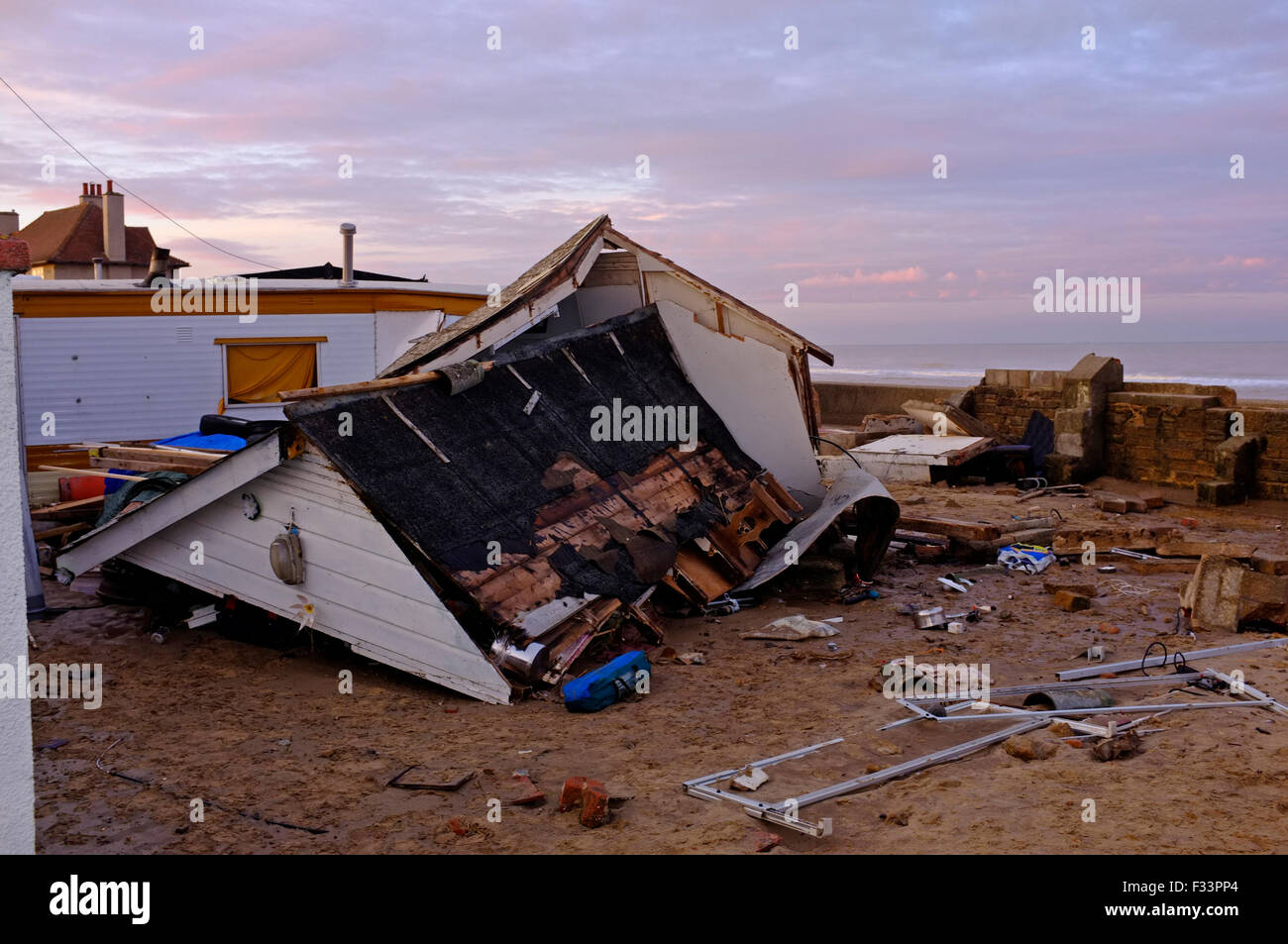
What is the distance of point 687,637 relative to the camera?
9.59 meters

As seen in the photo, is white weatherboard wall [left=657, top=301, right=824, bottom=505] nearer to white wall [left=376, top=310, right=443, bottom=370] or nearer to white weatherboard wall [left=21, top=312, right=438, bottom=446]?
white wall [left=376, top=310, right=443, bottom=370]

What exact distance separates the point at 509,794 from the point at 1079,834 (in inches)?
124

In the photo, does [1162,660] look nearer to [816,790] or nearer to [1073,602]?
[1073,602]

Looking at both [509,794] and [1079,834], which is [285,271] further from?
[1079,834]

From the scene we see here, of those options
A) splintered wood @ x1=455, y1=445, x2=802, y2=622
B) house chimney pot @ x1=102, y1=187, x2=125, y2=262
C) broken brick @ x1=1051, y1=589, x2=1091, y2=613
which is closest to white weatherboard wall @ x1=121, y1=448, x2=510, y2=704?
splintered wood @ x1=455, y1=445, x2=802, y2=622

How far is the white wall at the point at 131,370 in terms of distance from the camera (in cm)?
1493

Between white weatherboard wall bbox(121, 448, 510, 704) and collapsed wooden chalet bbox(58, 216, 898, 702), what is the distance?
2 centimetres

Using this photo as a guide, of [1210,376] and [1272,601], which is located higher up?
[1210,376]

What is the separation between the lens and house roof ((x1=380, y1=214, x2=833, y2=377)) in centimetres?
1059

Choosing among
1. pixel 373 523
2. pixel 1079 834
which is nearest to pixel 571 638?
pixel 373 523

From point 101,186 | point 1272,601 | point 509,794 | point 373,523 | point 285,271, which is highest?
point 101,186

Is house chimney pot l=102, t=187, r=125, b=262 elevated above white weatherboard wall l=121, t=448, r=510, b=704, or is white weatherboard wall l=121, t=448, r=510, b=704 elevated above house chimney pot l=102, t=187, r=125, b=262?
house chimney pot l=102, t=187, r=125, b=262

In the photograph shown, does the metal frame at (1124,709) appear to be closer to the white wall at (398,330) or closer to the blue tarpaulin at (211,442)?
the blue tarpaulin at (211,442)

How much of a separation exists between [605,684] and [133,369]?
37.0 ft
